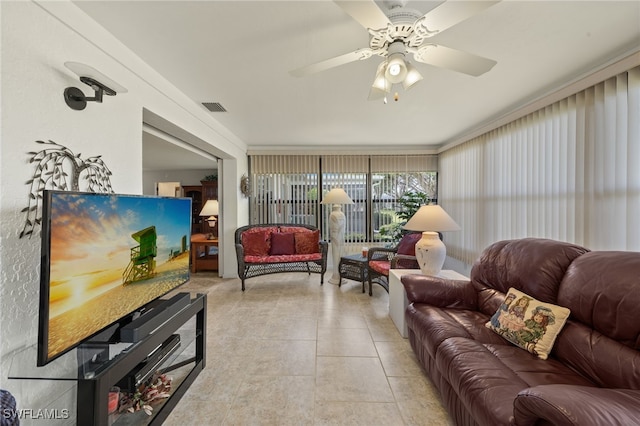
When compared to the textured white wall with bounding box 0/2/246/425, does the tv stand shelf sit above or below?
below

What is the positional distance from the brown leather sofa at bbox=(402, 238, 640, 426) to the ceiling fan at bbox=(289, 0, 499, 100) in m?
1.31

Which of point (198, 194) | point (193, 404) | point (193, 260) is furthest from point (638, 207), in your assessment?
point (198, 194)

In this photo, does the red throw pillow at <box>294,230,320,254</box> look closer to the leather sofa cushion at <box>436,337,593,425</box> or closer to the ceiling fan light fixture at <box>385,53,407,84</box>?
the leather sofa cushion at <box>436,337,593,425</box>

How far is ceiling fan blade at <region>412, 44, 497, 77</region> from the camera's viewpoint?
1405mm

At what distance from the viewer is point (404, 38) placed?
142 centimetres

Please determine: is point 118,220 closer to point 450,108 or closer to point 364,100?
point 364,100

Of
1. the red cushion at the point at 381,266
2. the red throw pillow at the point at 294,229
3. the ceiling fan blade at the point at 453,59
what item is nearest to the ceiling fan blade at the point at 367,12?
the ceiling fan blade at the point at 453,59

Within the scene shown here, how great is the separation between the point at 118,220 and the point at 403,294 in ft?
7.72

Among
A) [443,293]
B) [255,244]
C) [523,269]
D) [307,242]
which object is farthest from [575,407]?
[255,244]

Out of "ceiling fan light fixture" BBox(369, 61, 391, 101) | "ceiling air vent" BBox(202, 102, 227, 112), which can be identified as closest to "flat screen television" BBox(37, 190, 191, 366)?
"ceiling air vent" BBox(202, 102, 227, 112)

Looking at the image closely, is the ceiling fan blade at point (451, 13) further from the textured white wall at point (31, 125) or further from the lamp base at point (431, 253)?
the textured white wall at point (31, 125)

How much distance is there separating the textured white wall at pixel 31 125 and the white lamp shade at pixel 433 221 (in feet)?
8.39

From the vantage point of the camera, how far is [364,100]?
2826 millimetres

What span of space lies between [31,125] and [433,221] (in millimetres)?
2827
